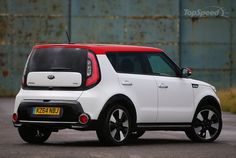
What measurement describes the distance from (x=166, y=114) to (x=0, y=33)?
2419cm

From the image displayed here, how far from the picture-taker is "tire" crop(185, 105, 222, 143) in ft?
49.3

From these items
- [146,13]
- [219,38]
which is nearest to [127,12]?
[146,13]

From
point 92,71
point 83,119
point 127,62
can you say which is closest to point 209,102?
point 127,62

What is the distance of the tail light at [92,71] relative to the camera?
1353cm

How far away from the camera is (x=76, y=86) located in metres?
13.5

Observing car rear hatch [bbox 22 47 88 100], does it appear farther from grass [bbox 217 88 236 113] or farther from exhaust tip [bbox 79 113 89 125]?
grass [bbox 217 88 236 113]

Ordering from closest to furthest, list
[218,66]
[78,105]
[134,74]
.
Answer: [78,105] < [134,74] < [218,66]

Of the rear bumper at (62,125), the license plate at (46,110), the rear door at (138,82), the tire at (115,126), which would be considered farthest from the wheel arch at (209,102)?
the license plate at (46,110)

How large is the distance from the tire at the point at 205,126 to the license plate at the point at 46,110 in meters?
2.54

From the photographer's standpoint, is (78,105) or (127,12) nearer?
(78,105)

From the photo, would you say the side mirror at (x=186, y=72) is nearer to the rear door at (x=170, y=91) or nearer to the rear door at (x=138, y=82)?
the rear door at (x=170, y=91)

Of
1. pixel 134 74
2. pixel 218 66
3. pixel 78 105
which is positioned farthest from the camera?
pixel 218 66

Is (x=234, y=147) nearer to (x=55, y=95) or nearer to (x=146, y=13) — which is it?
(x=55, y=95)

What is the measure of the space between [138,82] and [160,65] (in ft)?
2.63
